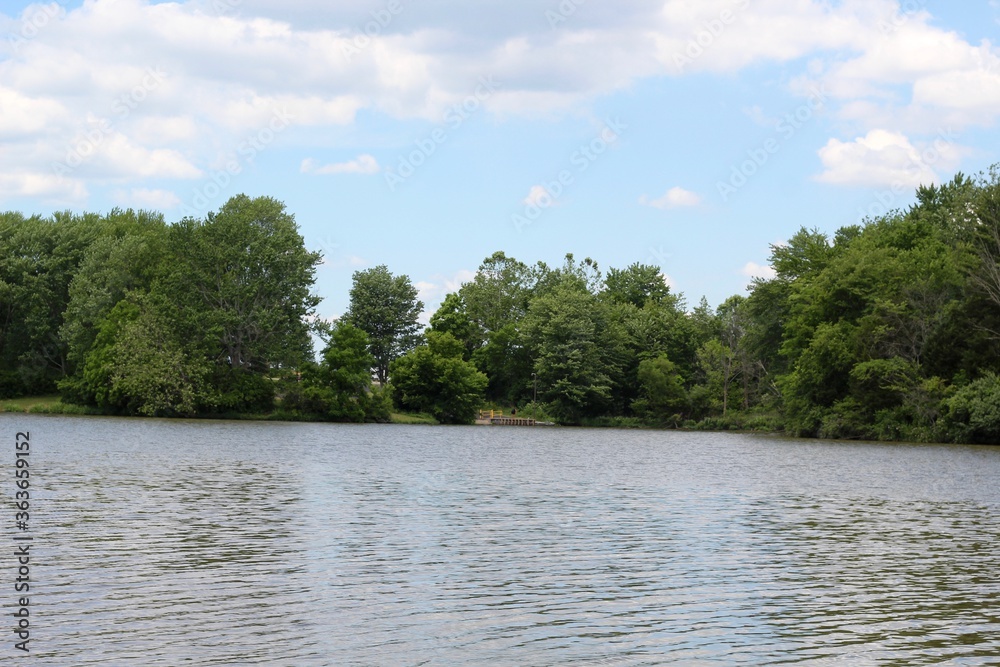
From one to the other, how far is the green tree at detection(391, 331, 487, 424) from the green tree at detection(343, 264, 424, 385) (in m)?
29.0

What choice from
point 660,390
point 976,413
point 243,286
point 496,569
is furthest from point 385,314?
point 496,569

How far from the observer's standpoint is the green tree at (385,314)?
129250 mm

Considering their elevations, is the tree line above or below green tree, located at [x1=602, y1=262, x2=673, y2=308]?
below

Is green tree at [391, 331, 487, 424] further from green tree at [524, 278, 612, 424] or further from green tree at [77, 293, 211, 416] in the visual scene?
green tree at [77, 293, 211, 416]

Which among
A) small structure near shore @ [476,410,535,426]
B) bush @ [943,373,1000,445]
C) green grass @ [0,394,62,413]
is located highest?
bush @ [943,373,1000,445]

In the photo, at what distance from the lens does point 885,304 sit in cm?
6688

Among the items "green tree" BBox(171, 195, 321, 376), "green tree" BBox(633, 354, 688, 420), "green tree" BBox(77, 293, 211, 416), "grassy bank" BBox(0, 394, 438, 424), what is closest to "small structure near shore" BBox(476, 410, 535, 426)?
"green tree" BBox(633, 354, 688, 420)

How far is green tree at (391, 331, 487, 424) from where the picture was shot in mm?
99000

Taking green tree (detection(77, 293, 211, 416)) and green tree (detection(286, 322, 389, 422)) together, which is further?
green tree (detection(286, 322, 389, 422))

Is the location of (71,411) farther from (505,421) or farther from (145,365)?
→ (505,421)

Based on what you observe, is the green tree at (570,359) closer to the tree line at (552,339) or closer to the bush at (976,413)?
the tree line at (552,339)

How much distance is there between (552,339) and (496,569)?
91763mm

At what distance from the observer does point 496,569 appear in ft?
54.9

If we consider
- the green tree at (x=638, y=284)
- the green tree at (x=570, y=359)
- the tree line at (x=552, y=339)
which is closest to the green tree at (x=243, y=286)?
the tree line at (x=552, y=339)
